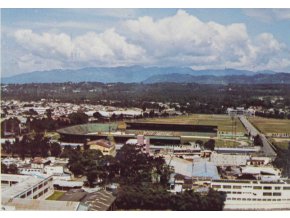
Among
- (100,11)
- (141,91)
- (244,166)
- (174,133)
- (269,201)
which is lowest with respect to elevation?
(269,201)

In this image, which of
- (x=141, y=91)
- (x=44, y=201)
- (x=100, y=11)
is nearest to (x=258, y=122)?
(x=141, y=91)

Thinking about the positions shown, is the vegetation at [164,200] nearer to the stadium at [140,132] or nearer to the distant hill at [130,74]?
the stadium at [140,132]

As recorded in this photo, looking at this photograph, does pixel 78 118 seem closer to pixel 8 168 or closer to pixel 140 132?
pixel 140 132

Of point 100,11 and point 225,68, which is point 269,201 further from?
point 100,11

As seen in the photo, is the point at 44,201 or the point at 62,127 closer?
the point at 44,201

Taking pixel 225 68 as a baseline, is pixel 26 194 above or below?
below
